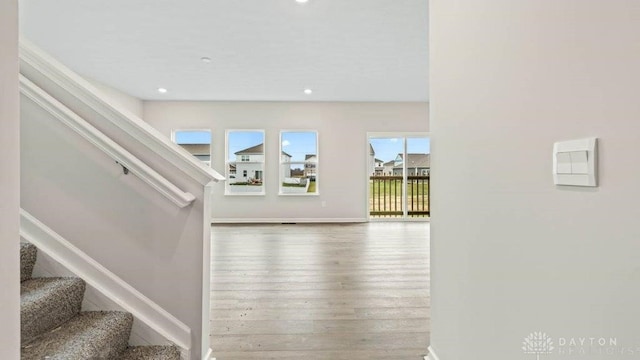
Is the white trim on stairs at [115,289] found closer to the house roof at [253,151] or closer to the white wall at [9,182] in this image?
the white wall at [9,182]

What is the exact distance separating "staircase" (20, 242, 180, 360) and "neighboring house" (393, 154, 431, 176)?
22.3ft

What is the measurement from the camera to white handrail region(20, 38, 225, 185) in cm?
167

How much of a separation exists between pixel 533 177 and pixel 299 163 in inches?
259

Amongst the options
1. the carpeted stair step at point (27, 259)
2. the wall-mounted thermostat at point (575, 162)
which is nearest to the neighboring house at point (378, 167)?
the carpeted stair step at point (27, 259)

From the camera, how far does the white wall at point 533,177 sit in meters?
0.73

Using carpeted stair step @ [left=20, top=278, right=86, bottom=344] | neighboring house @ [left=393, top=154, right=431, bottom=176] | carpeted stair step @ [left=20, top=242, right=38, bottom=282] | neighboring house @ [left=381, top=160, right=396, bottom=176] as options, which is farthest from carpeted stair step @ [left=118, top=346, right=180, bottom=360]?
neighboring house @ [left=393, top=154, right=431, bottom=176]

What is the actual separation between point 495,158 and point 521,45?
390mm

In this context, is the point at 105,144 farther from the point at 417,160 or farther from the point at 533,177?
the point at 417,160

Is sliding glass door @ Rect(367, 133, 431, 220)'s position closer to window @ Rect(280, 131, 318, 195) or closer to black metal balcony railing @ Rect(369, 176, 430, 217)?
black metal balcony railing @ Rect(369, 176, 430, 217)

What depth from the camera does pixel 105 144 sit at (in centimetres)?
163

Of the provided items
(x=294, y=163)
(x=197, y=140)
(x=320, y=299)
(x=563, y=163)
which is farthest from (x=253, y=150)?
(x=563, y=163)

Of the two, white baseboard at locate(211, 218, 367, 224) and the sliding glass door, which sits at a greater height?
the sliding glass door

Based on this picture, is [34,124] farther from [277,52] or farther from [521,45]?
[277,52]

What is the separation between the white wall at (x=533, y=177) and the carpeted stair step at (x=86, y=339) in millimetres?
1622
